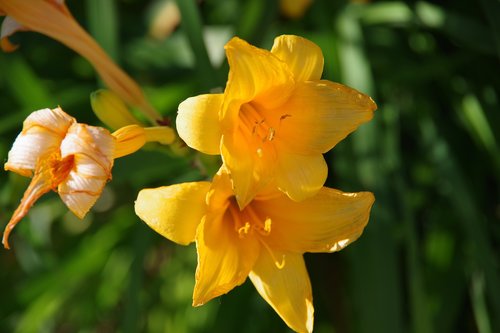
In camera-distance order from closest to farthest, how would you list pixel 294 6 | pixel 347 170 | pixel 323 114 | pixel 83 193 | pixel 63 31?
pixel 83 193, pixel 323 114, pixel 63 31, pixel 347 170, pixel 294 6

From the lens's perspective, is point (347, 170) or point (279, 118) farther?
point (347, 170)

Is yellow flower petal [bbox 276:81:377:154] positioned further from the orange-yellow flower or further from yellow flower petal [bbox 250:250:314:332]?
the orange-yellow flower

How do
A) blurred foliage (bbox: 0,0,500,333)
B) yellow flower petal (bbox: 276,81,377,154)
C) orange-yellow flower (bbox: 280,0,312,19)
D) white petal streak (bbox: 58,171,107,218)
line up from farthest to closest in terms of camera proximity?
orange-yellow flower (bbox: 280,0,312,19) < blurred foliage (bbox: 0,0,500,333) < yellow flower petal (bbox: 276,81,377,154) < white petal streak (bbox: 58,171,107,218)

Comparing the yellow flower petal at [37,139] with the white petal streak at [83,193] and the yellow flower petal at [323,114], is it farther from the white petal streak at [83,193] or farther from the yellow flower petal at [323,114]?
the yellow flower petal at [323,114]

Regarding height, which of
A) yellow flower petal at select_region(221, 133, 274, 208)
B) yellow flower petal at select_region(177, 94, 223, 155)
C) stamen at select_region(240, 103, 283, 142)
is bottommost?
stamen at select_region(240, 103, 283, 142)

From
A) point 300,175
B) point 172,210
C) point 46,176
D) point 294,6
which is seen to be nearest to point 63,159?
point 46,176

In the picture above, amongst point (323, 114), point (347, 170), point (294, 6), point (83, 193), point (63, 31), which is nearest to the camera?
point (83, 193)

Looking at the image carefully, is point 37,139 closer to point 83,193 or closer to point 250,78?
point 83,193

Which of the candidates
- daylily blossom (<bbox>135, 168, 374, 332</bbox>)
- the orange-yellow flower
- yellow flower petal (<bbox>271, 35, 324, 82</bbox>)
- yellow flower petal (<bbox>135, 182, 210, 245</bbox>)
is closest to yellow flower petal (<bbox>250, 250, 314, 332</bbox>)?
daylily blossom (<bbox>135, 168, 374, 332</bbox>)
